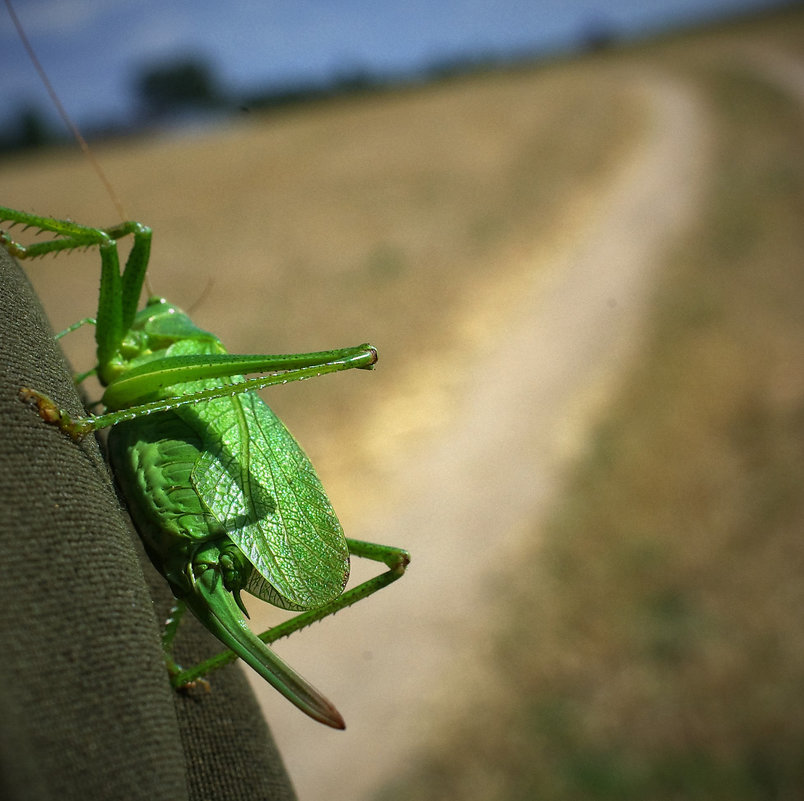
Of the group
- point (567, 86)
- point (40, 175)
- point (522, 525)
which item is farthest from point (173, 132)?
point (522, 525)

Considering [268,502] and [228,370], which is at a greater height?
[228,370]

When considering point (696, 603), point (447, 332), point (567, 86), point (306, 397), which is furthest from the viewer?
point (567, 86)

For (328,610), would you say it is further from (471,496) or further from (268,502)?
(471,496)

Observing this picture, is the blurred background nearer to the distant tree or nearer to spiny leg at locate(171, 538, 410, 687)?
spiny leg at locate(171, 538, 410, 687)

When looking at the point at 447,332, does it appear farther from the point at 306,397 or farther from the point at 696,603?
the point at 696,603

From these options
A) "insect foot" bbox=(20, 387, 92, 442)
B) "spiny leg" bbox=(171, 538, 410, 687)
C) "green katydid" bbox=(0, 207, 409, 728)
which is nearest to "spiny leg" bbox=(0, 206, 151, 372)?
"green katydid" bbox=(0, 207, 409, 728)

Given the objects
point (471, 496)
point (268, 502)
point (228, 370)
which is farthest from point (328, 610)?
point (471, 496)

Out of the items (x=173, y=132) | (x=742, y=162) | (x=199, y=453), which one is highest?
(x=199, y=453)
